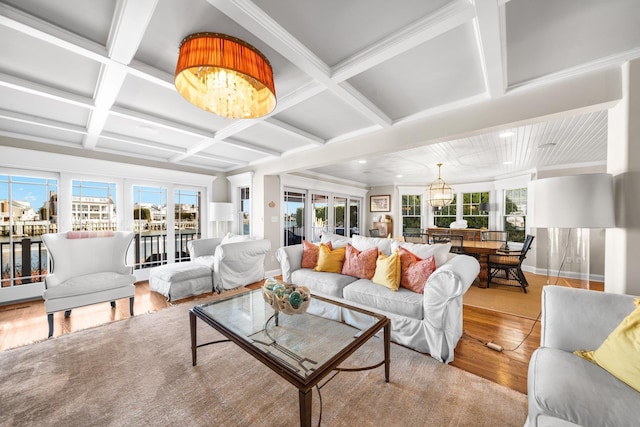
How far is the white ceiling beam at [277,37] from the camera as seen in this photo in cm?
118

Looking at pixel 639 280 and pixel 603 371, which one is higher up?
pixel 639 280

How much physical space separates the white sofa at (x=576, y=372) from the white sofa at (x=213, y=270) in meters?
3.56

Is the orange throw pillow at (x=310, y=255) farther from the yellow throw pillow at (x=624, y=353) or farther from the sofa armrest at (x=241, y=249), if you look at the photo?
the yellow throw pillow at (x=624, y=353)

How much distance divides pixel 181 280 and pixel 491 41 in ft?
13.5

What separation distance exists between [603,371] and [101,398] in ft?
9.54

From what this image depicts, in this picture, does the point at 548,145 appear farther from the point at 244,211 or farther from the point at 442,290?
the point at 244,211

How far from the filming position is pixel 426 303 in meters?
2.03

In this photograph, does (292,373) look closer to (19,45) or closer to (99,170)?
(19,45)

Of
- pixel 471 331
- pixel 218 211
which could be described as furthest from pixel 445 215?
pixel 218 211

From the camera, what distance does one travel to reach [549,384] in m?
1.08

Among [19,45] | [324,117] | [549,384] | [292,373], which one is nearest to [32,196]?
[19,45]

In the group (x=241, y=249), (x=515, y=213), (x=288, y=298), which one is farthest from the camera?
(x=515, y=213)

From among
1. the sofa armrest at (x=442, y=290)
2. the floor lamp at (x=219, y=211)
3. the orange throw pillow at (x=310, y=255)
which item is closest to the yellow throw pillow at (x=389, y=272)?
the sofa armrest at (x=442, y=290)

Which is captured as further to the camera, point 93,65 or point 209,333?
point 209,333
